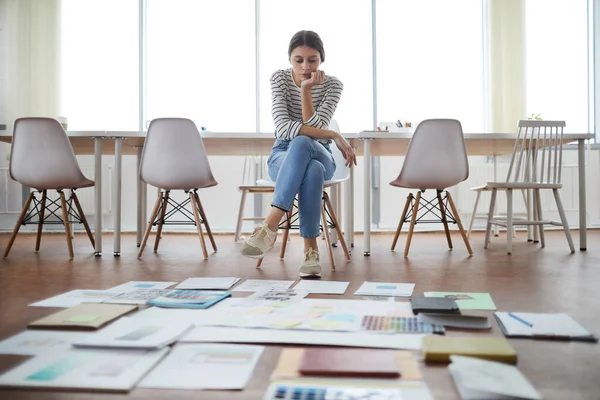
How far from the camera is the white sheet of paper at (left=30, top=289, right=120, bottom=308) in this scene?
1517mm

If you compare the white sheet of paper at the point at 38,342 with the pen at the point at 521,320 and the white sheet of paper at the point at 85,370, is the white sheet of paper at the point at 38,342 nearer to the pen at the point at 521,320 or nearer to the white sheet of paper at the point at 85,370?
the white sheet of paper at the point at 85,370

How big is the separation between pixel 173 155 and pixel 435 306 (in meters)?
1.83

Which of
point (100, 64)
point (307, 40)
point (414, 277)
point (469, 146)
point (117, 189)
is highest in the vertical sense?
point (100, 64)

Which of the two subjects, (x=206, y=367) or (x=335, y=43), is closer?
(x=206, y=367)

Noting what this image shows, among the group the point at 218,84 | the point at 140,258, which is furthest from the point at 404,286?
the point at 218,84

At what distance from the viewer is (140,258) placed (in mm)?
2799

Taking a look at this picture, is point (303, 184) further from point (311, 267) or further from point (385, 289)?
point (385, 289)

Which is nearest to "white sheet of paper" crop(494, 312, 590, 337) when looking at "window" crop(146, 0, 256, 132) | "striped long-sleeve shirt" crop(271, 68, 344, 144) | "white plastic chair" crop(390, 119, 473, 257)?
"striped long-sleeve shirt" crop(271, 68, 344, 144)

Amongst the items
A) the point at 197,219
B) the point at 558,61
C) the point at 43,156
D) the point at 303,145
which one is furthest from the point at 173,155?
the point at 558,61

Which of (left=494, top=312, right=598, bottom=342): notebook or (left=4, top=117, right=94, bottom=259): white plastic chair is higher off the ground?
(left=4, top=117, right=94, bottom=259): white plastic chair

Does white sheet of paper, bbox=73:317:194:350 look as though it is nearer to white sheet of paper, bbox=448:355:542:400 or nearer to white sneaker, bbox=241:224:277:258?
white sheet of paper, bbox=448:355:542:400

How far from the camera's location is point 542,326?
48.5 inches

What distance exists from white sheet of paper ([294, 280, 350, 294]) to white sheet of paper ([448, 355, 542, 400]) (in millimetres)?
779

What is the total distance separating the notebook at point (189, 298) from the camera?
1.43 meters
